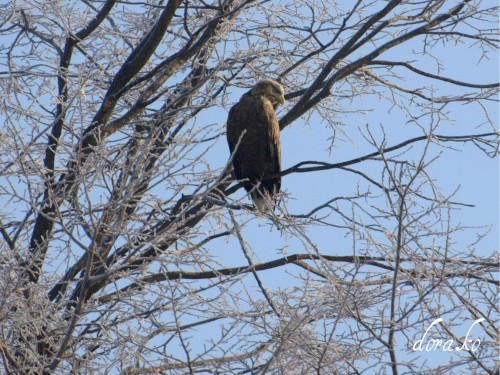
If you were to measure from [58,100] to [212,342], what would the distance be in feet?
5.80

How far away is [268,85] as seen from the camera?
7.02 metres

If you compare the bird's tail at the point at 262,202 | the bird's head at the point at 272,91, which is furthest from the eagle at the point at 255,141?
the bird's tail at the point at 262,202

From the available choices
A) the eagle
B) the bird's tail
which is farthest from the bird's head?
the bird's tail

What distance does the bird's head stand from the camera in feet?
23.0

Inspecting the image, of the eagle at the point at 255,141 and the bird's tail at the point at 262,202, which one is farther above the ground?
the eagle at the point at 255,141

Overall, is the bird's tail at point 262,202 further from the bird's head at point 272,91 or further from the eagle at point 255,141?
the bird's head at point 272,91

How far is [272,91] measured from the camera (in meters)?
7.04

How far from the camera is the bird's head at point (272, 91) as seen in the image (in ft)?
23.0

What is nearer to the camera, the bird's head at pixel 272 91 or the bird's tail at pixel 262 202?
the bird's tail at pixel 262 202

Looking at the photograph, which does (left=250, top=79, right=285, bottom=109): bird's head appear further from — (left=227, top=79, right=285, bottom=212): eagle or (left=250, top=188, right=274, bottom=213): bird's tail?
(left=250, top=188, right=274, bottom=213): bird's tail

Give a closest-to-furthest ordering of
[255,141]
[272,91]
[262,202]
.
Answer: [262,202] → [272,91] → [255,141]

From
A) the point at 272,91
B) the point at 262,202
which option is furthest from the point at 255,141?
the point at 262,202

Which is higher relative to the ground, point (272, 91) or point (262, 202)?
point (272, 91)

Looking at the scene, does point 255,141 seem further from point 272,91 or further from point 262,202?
point 262,202
